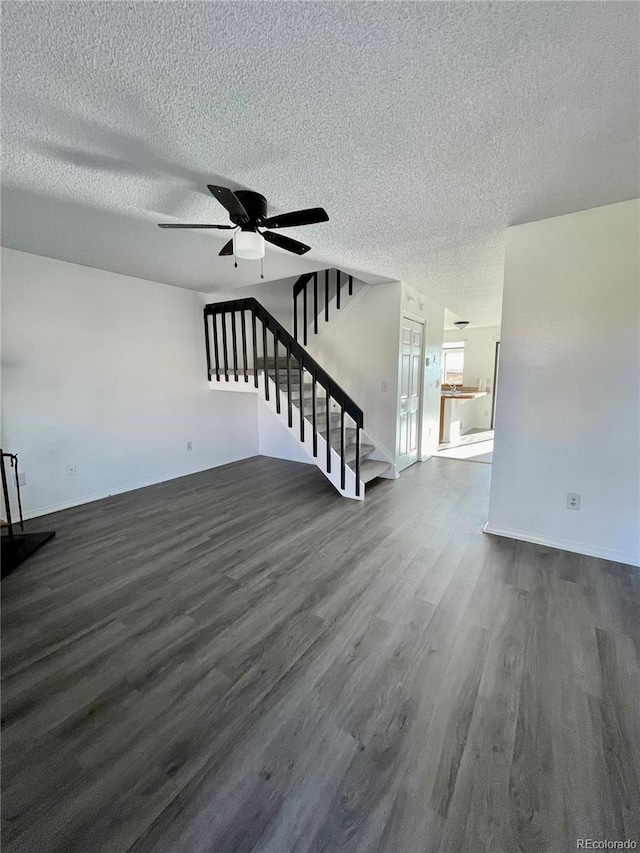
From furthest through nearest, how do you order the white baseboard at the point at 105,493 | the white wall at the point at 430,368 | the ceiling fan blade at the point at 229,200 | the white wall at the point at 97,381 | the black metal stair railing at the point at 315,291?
the white wall at the point at 430,368, the black metal stair railing at the point at 315,291, the white baseboard at the point at 105,493, the white wall at the point at 97,381, the ceiling fan blade at the point at 229,200

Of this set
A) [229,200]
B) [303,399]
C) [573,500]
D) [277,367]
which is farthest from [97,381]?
[573,500]

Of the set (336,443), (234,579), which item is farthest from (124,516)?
(336,443)

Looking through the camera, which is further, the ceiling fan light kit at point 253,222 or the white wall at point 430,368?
the white wall at point 430,368

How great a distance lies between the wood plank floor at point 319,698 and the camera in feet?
3.54

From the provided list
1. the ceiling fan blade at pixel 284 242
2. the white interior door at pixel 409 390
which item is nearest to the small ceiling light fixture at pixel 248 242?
the ceiling fan blade at pixel 284 242

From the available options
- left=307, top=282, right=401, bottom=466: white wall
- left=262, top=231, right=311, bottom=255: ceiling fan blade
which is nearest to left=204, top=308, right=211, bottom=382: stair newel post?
left=307, top=282, right=401, bottom=466: white wall

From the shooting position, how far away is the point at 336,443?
13.8 ft

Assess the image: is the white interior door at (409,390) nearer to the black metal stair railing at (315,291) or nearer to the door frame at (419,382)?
the door frame at (419,382)

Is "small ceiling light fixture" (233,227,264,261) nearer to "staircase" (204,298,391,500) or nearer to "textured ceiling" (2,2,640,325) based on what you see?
"textured ceiling" (2,2,640,325)

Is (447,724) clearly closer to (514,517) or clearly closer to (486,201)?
(514,517)

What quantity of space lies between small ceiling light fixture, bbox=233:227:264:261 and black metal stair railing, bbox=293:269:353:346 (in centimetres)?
268

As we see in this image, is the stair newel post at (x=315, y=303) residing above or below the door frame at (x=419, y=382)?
above

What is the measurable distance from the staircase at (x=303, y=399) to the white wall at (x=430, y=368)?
4.48 ft

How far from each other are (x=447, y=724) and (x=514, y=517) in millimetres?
1957
